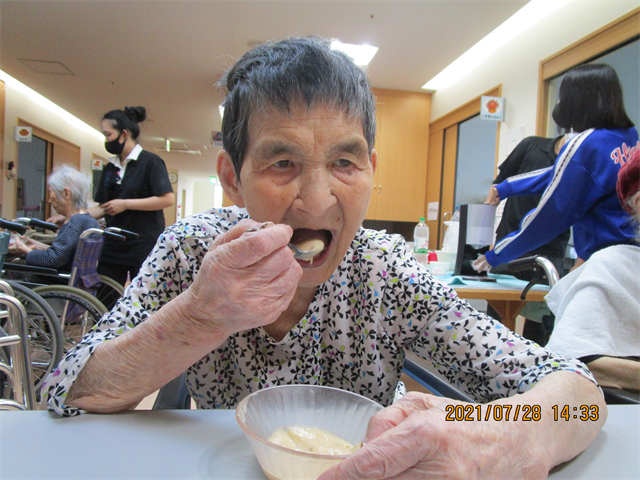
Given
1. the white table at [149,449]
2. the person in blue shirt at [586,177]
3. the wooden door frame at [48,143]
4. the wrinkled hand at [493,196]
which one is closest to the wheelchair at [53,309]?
the white table at [149,449]

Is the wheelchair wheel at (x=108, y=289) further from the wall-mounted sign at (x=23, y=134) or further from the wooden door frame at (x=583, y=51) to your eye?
the wall-mounted sign at (x=23, y=134)

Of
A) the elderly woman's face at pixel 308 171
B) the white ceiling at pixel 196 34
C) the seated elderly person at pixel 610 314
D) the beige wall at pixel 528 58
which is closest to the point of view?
the elderly woman's face at pixel 308 171

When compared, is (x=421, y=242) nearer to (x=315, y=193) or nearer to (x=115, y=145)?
(x=315, y=193)

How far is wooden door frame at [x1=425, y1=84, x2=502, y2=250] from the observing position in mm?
5113

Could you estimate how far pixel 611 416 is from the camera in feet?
2.24

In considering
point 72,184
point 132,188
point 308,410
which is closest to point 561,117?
point 308,410

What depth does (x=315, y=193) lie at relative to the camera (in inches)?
29.5

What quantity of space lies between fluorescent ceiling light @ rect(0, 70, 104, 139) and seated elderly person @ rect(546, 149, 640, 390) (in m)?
7.41

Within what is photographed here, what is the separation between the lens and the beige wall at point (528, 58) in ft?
10.0

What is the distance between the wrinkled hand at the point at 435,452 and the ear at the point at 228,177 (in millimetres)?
596

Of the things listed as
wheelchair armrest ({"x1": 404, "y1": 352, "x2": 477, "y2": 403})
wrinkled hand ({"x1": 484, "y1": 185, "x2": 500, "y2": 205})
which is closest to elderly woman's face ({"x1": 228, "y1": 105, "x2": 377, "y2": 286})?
wheelchair armrest ({"x1": 404, "y1": 352, "x2": 477, "y2": 403})

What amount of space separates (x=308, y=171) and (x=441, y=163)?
5044mm

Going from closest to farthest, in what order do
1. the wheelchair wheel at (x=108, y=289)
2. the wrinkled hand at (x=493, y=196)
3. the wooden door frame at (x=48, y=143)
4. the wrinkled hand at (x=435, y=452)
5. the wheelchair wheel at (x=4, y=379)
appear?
the wrinkled hand at (x=435, y=452) → the wheelchair wheel at (x=4, y=379) → the wrinkled hand at (x=493, y=196) → the wheelchair wheel at (x=108, y=289) → the wooden door frame at (x=48, y=143)

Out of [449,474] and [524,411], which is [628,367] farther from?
[449,474]
